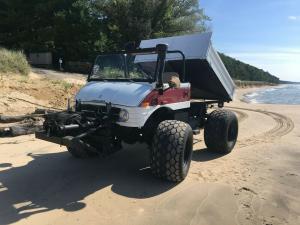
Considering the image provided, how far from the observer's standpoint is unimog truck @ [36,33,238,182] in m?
6.26

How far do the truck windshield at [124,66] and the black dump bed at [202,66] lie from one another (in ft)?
3.73

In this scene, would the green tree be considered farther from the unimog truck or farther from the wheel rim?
the wheel rim

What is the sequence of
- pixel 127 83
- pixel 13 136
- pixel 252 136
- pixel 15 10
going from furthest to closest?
pixel 15 10 < pixel 252 136 < pixel 13 136 < pixel 127 83

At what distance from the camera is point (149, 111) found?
662 centimetres

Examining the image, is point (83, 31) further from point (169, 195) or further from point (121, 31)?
→ point (169, 195)

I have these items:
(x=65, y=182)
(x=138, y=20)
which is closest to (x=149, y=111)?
(x=65, y=182)

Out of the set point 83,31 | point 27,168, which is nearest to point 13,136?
point 27,168

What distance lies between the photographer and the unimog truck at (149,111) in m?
6.26

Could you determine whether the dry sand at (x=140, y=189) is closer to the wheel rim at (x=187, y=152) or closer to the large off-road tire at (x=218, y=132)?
the large off-road tire at (x=218, y=132)

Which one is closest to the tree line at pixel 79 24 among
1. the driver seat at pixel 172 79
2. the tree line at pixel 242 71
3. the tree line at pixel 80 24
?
the tree line at pixel 80 24

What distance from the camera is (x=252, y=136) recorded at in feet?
35.8

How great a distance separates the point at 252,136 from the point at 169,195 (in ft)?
18.3

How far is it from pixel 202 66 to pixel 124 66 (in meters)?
1.92

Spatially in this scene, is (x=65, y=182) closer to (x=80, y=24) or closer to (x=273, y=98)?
(x=80, y=24)
